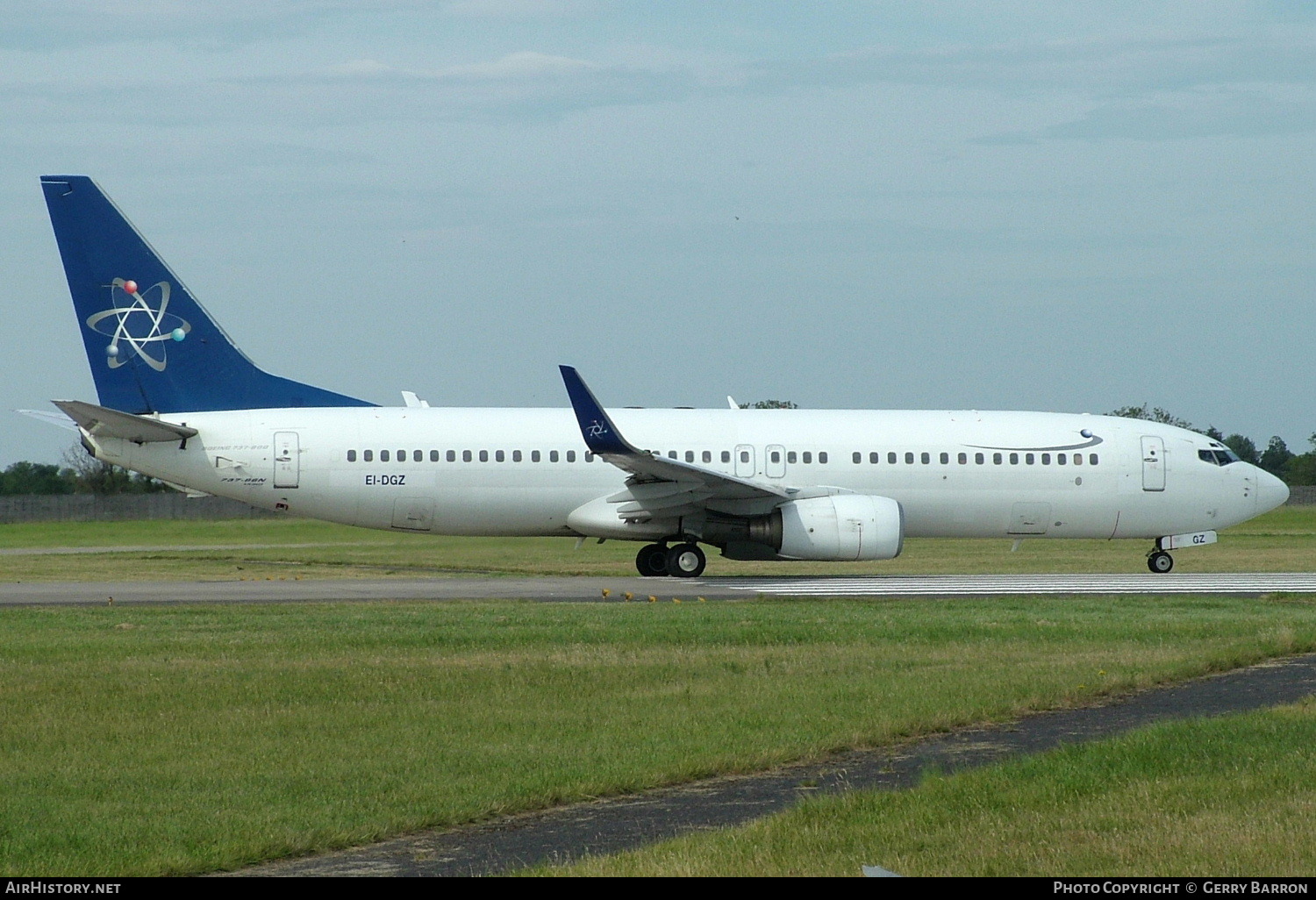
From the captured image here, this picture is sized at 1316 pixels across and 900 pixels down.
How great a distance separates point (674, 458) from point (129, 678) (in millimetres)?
15385

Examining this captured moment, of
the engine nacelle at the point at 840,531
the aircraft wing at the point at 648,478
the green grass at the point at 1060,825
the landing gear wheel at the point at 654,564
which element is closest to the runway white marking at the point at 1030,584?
the engine nacelle at the point at 840,531

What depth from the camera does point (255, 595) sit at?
20.2 meters

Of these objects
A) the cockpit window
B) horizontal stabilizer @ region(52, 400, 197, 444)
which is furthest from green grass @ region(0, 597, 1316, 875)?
the cockpit window

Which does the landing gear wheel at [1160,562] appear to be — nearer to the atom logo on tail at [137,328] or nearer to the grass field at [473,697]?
the grass field at [473,697]

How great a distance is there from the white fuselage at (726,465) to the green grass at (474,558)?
133cm

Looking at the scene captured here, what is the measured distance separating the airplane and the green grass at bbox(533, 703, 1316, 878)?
1606 centimetres

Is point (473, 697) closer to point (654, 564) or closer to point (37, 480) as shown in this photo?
point (654, 564)

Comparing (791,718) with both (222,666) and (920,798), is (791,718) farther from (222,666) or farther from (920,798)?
(222,666)

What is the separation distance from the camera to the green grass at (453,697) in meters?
7.33

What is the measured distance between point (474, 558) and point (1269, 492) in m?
15.8

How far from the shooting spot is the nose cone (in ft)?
93.1

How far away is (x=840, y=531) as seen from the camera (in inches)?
952
